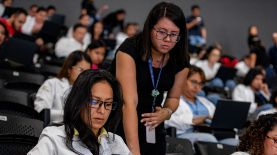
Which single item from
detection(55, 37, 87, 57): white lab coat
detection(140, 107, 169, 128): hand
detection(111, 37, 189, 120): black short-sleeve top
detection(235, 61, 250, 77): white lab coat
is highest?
detection(55, 37, 87, 57): white lab coat

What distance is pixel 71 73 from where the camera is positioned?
403cm

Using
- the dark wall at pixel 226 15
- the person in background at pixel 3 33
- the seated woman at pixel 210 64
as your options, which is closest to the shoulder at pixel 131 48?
the person in background at pixel 3 33

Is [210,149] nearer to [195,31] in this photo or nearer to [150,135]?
[150,135]

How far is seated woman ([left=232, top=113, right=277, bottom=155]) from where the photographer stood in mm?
2410

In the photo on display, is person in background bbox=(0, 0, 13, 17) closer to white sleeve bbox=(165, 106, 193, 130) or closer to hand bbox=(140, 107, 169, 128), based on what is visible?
white sleeve bbox=(165, 106, 193, 130)

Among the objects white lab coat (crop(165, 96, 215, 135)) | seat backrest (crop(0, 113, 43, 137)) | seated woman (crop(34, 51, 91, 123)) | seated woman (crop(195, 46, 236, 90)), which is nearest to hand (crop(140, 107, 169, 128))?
seat backrest (crop(0, 113, 43, 137))

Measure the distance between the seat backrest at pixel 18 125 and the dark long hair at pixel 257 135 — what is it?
965mm

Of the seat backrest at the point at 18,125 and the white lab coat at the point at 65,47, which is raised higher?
the white lab coat at the point at 65,47

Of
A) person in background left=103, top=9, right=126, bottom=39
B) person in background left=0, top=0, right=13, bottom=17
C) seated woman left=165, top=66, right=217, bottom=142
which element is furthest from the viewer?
person in background left=103, top=9, right=126, bottom=39

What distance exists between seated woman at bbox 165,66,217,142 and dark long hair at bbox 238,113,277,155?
Answer: 160cm

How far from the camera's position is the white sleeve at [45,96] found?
147 inches

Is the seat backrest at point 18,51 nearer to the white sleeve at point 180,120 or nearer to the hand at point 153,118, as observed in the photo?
the white sleeve at point 180,120

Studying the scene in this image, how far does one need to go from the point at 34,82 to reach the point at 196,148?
1.73 m

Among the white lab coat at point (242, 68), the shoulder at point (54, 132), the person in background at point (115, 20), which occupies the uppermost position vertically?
the person in background at point (115, 20)
